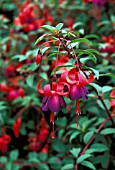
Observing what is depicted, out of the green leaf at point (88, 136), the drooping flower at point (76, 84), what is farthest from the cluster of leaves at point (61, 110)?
the drooping flower at point (76, 84)

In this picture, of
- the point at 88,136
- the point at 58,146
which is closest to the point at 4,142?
the point at 58,146

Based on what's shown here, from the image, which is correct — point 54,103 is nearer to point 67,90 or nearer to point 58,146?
point 67,90

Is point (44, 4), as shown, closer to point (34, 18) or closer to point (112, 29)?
point (34, 18)

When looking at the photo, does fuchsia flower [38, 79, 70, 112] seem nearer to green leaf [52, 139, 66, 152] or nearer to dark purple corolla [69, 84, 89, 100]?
dark purple corolla [69, 84, 89, 100]

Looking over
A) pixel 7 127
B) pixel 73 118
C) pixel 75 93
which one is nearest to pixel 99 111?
pixel 73 118

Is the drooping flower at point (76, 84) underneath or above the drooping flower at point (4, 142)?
above

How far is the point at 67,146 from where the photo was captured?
1375 millimetres

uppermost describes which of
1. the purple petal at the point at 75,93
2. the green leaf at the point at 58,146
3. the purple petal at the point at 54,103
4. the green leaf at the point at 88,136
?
the purple petal at the point at 75,93

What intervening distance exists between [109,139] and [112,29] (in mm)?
597

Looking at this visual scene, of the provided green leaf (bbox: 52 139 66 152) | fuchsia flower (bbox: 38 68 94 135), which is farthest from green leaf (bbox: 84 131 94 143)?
fuchsia flower (bbox: 38 68 94 135)

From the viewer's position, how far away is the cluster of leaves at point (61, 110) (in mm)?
1218

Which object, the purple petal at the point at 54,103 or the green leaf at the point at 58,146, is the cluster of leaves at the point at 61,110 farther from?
the purple petal at the point at 54,103

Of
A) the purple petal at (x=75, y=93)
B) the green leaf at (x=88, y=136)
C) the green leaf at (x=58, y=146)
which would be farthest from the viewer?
the green leaf at (x=58, y=146)

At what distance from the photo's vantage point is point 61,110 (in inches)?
57.3
